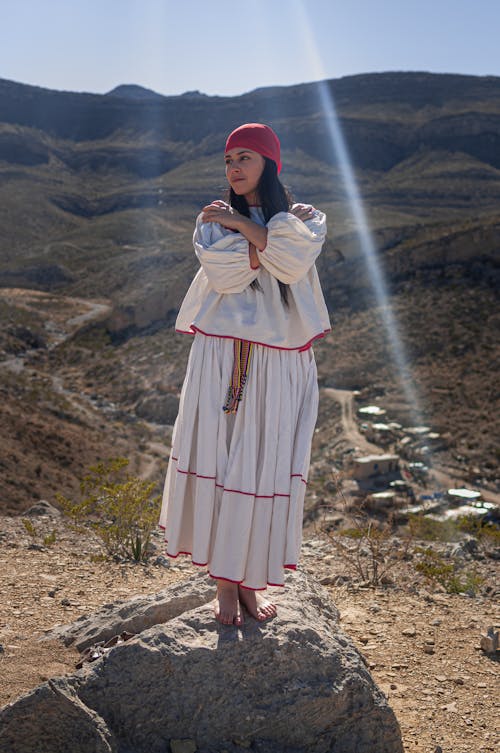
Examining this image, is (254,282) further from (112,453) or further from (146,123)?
(146,123)

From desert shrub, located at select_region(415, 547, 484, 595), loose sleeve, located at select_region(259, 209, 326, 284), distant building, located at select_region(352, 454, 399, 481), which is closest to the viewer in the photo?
loose sleeve, located at select_region(259, 209, 326, 284)

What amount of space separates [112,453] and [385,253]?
721 inches

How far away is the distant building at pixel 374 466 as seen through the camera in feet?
53.1

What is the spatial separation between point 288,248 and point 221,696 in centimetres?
182

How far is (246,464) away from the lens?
2.90m

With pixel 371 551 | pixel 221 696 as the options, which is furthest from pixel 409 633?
pixel 221 696

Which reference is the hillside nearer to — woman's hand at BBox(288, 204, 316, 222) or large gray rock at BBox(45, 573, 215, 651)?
large gray rock at BBox(45, 573, 215, 651)

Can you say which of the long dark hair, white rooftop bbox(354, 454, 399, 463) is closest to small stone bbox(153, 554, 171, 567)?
the long dark hair

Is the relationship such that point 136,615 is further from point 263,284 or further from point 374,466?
point 374,466

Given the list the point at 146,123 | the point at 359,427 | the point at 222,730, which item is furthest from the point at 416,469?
the point at 146,123

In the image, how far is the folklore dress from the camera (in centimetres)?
291

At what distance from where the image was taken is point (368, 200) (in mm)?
60438

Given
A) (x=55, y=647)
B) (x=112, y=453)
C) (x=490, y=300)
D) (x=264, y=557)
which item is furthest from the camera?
(x=490, y=300)

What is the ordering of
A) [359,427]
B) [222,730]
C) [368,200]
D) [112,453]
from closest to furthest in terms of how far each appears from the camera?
[222,730], [112,453], [359,427], [368,200]
